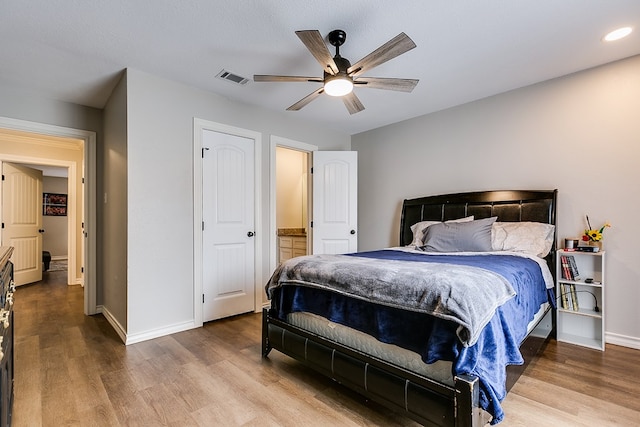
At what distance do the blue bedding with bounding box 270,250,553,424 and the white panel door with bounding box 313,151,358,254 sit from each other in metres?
2.08

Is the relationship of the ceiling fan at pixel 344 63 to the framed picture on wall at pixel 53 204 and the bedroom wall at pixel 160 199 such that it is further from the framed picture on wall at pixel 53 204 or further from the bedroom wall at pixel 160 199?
the framed picture on wall at pixel 53 204

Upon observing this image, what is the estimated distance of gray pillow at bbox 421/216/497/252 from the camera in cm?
287

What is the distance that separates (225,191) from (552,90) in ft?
11.4

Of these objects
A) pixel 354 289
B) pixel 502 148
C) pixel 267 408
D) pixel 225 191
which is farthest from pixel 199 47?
pixel 502 148

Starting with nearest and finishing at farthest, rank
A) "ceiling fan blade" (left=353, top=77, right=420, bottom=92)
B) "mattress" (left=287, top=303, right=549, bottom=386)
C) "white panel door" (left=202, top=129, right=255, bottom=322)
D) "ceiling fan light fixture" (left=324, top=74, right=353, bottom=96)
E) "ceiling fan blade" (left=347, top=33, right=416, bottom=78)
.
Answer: "mattress" (left=287, top=303, right=549, bottom=386) < "ceiling fan blade" (left=347, top=33, right=416, bottom=78) < "ceiling fan light fixture" (left=324, top=74, right=353, bottom=96) < "ceiling fan blade" (left=353, top=77, right=420, bottom=92) < "white panel door" (left=202, top=129, right=255, bottom=322)

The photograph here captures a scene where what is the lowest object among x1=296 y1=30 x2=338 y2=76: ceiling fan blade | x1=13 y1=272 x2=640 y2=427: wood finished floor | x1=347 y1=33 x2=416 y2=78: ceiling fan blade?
x1=13 y1=272 x2=640 y2=427: wood finished floor

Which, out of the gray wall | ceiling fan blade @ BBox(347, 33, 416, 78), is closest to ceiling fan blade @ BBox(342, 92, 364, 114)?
ceiling fan blade @ BBox(347, 33, 416, 78)

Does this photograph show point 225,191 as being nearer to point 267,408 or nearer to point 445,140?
point 267,408

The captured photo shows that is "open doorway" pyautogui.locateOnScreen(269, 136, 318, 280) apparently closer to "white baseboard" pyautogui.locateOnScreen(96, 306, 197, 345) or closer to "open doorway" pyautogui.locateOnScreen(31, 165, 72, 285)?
"white baseboard" pyautogui.locateOnScreen(96, 306, 197, 345)

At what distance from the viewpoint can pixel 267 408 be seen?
1775 millimetres

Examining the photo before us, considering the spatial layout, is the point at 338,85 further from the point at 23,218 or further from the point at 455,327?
the point at 23,218

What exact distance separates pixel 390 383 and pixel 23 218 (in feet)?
21.4

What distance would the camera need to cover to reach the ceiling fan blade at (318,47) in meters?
1.78

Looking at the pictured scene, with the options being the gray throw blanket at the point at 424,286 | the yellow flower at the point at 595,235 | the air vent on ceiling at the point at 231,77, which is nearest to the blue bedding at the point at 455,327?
the gray throw blanket at the point at 424,286
